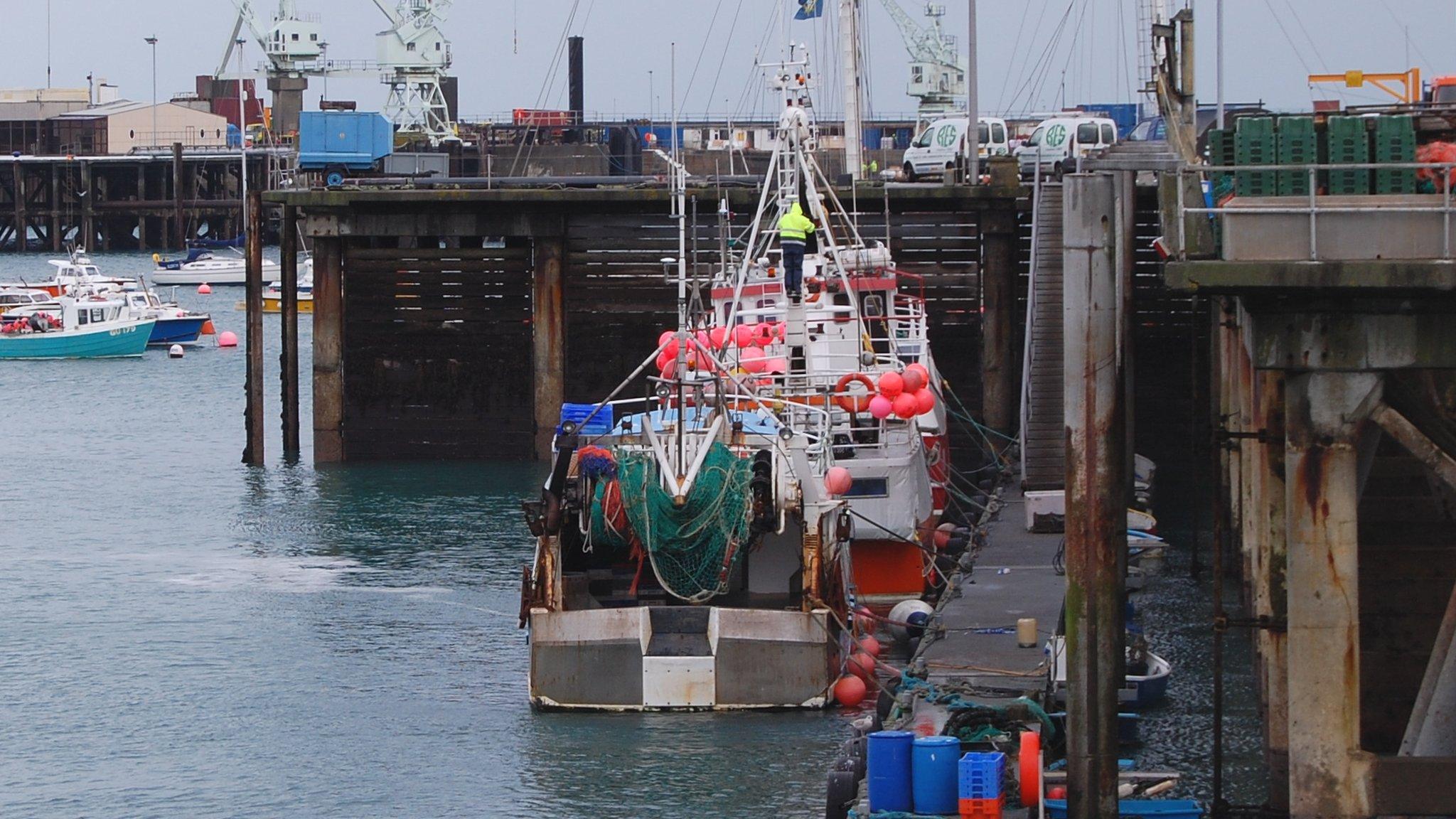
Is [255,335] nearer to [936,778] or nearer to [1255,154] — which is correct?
[936,778]

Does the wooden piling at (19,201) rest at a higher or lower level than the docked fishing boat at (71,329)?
higher

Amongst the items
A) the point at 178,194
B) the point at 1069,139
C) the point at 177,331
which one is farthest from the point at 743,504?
the point at 178,194

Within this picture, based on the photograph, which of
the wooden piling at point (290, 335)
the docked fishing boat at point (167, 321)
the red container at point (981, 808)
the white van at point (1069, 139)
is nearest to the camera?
the red container at point (981, 808)

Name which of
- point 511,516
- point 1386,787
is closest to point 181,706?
point 511,516

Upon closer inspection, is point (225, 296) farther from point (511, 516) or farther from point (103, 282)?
point (511, 516)

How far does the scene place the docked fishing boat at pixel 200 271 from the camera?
113 metres

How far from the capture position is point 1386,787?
11.7 meters

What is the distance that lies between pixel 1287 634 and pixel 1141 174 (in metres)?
25.3

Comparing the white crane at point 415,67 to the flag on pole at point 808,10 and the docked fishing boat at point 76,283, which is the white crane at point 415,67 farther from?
the flag on pole at point 808,10

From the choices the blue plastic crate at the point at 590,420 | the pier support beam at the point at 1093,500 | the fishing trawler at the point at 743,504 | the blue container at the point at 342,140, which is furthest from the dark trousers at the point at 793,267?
the blue container at the point at 342,140

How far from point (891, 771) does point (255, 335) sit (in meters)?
25.5

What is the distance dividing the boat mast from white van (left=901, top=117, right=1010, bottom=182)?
14.9 m

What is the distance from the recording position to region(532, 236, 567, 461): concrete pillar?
3750 centimetres

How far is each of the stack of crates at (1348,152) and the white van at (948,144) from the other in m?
35.8
